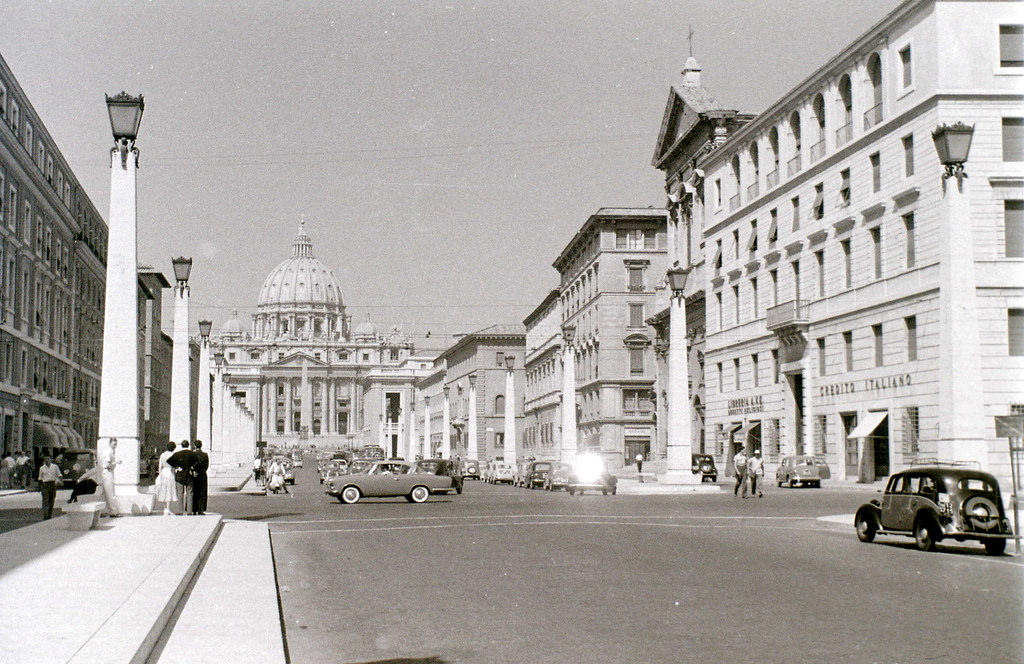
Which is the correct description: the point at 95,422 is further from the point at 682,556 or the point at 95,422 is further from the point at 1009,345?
the point at 682,556

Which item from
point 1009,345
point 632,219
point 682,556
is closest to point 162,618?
point 682,556

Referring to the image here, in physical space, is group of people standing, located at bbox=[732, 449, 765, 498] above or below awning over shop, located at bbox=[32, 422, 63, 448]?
below

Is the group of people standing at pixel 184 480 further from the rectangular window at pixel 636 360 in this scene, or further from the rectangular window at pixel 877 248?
the rectangular window at pixel 636 360

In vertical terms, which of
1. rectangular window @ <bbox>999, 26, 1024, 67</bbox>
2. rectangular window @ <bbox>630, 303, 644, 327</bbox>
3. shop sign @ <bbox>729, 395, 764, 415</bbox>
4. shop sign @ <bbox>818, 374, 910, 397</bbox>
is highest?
rectangular window @ <bbox>999, 26, 1024, 67</bbox>

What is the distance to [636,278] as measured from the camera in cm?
8975

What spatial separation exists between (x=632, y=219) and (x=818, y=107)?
38947 millimetres

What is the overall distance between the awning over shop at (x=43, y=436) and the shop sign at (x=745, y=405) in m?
33.4

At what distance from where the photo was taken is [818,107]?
168ft

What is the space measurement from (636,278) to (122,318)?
233 ft

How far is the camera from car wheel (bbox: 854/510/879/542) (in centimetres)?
1912

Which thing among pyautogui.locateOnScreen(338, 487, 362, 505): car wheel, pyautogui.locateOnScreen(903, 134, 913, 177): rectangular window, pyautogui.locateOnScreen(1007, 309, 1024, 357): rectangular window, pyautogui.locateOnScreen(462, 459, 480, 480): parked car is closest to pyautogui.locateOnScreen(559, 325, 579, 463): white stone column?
pyautogui.locateOnScreen(903, 134, 913, 177): rectangular window

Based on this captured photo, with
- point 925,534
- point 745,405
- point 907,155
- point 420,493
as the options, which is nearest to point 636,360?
point 745,405

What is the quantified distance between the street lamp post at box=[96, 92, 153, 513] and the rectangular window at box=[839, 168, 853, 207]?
3292 cm

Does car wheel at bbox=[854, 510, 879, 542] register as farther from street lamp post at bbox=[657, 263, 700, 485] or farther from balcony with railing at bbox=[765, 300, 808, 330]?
balcony with railing at bbox=[765, 300, 808, 330]
